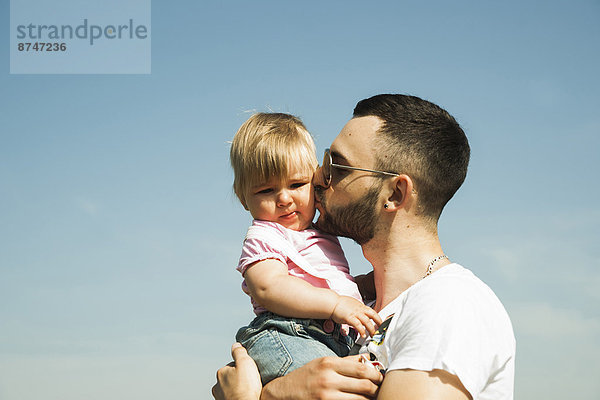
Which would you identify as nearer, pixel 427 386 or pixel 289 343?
pixel 427 386

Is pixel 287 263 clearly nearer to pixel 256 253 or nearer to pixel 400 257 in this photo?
pixel 256 253

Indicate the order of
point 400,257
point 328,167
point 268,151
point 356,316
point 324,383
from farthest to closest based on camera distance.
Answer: point 328,167, point 268,151, point 400,257, point 356,316, point 324,383

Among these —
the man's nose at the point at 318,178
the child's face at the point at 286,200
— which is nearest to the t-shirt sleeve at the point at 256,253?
the child's face at the point at 286,200

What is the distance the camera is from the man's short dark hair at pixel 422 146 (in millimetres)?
4176

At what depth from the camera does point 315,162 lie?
4438 mm

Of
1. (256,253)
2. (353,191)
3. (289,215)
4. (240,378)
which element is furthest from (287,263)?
(240,378)

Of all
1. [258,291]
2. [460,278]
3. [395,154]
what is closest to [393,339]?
[460,278]

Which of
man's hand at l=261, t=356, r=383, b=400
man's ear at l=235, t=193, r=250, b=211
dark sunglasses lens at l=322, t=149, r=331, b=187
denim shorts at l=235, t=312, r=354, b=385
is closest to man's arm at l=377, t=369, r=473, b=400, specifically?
man's hand at l=261, t=356, r=383, b=400

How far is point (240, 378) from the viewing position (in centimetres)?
372

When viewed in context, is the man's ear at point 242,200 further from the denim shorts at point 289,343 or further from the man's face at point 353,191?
the denim shorts at point 289,343

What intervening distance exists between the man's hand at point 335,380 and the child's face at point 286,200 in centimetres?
119

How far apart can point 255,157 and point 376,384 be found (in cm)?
178

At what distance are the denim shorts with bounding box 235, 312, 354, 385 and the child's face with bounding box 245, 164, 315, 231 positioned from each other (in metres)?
0.69

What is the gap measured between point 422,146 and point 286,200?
3.35ft
